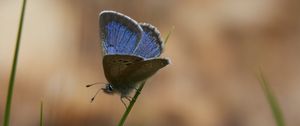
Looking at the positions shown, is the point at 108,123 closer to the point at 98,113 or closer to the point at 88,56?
the point at 98,113

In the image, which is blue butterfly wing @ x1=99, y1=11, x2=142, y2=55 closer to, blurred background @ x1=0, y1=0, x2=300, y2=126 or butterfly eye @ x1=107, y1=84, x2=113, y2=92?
butterfly eye @ x1=107, y1=84, x2=113, y2=92

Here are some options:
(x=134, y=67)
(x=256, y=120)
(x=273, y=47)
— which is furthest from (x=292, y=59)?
(x=134, y=67)

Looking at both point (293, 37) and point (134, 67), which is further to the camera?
point (293, 37)

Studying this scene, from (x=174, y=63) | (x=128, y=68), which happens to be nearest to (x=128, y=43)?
(x=128, y=68)

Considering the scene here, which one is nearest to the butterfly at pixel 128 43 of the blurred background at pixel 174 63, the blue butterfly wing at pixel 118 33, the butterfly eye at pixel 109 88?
the blue butterfly wing at pixel 118 33

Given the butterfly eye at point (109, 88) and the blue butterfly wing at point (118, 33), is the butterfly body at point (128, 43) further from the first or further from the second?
the butterfly eye at point (109, 88)

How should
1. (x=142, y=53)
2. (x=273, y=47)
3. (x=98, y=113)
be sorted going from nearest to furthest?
(x=142, y=53) < (x=98, y=113) < (x=273, y=47)

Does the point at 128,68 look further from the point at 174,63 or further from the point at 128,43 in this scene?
the point at 174,63
